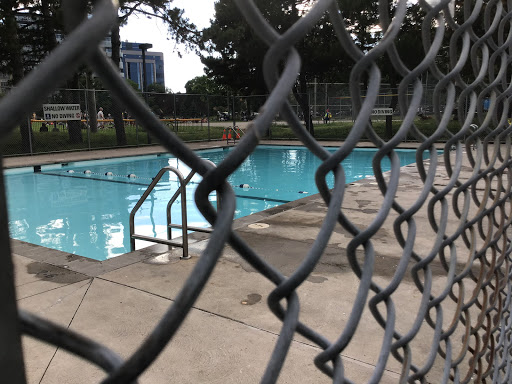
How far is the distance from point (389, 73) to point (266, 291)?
1713 cm

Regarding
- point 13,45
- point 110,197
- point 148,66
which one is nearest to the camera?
point 110,197

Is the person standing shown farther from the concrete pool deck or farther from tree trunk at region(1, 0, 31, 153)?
the concrete pool deck

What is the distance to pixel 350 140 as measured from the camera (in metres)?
0.65

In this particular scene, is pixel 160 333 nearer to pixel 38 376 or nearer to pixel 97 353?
pixel 97 353

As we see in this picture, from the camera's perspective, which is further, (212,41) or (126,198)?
(212,41)

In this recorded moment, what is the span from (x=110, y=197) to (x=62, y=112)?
8326 millimetres

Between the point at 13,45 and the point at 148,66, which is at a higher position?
the point at 148,66

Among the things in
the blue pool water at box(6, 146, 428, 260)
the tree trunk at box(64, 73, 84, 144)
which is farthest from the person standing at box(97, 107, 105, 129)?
the blue pool water at box(6, 146, 428, 260)

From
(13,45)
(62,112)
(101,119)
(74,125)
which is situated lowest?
(74,125)

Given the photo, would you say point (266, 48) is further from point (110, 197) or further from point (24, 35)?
point (110, 197)

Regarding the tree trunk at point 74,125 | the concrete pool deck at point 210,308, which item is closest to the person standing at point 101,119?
the tree trunk at point 74,125

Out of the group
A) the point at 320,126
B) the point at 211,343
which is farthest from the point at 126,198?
the point at 320,126

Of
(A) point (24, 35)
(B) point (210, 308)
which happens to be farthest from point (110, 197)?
(A) point (24, 35)

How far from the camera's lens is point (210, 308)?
3.20 metres
